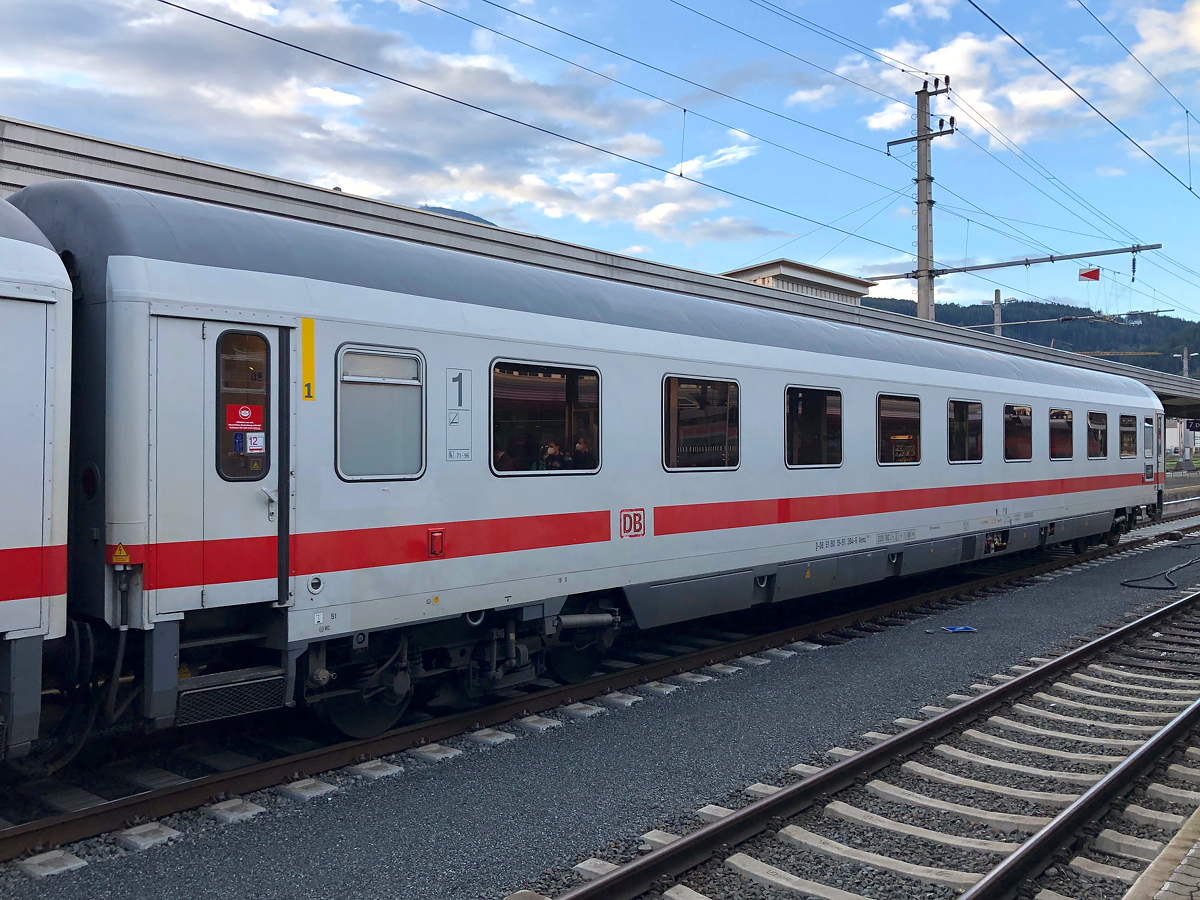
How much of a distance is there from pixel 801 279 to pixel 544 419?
2192 centimetres

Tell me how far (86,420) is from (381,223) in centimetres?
639

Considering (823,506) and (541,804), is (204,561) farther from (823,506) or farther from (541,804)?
(823,506)

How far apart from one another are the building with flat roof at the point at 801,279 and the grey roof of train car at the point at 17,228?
22538mm

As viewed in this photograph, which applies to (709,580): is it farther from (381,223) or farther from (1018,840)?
(381,223)

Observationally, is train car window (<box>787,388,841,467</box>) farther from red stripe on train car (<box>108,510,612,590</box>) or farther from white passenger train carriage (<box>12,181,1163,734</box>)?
red stripe on train car (<box>108,510,612,590</box>)

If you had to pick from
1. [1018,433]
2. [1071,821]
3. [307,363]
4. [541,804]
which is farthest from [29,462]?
[1018,433]

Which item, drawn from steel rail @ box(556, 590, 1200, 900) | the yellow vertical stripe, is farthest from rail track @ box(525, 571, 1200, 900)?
the yellow vertical stripe

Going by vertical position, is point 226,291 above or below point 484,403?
above

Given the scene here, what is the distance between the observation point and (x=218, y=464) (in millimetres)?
5414

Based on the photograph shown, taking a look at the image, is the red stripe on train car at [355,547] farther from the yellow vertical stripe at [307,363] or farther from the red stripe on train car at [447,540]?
the yellow vertical stripe at [307,363]

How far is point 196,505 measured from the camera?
530 centimetres

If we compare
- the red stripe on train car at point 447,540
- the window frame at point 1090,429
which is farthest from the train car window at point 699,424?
the window frame at point 1090,429

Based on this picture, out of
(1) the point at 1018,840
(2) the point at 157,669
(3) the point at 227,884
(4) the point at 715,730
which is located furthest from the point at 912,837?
(2) the point at 157,669

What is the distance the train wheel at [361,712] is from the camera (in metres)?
6.41
